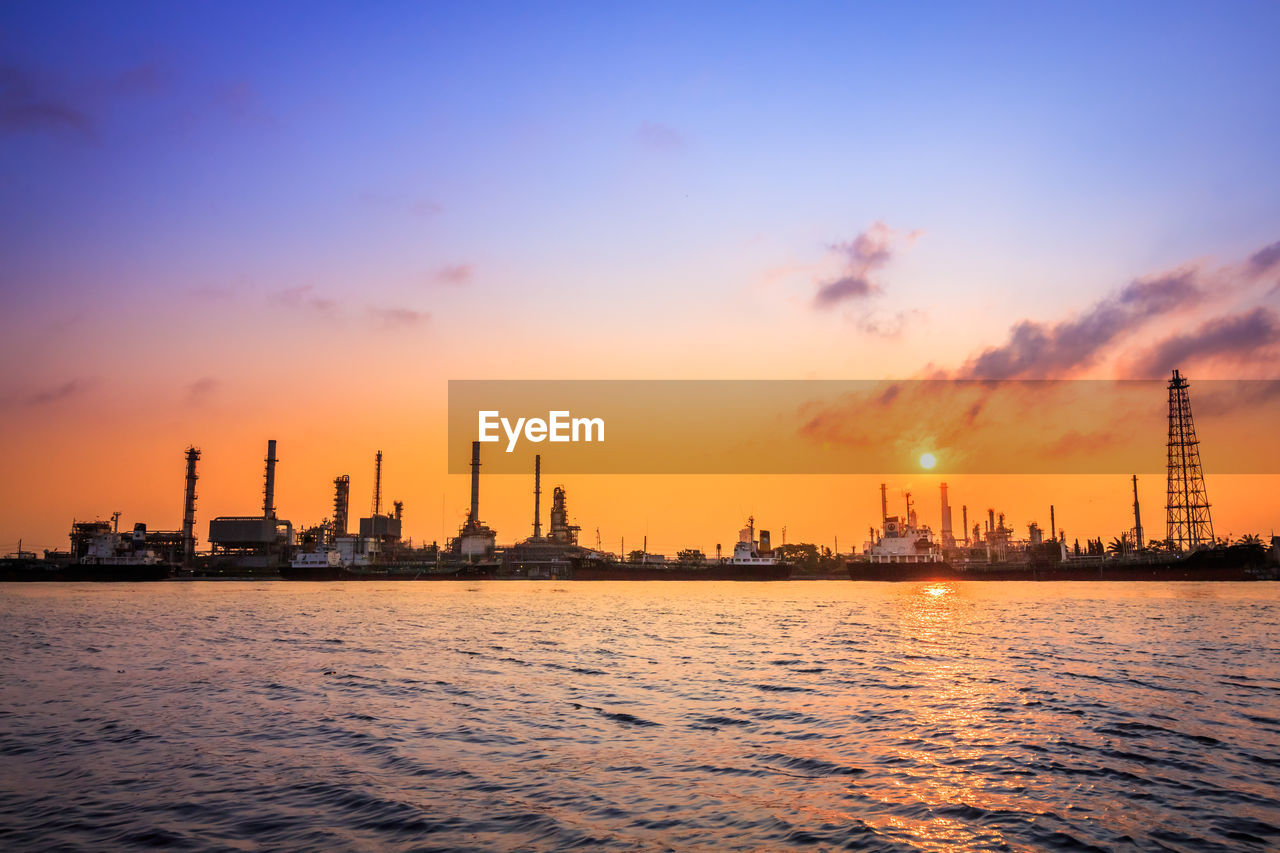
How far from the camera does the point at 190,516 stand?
180 meters

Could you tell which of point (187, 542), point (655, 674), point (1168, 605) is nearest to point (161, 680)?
point (655, 674)

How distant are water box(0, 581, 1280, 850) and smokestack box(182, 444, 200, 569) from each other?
156 meters

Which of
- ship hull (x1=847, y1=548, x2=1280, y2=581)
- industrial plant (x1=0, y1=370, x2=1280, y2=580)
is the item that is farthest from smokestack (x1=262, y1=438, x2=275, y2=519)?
ship hull (x1=847, y1=548, x2=1280, y2=581)

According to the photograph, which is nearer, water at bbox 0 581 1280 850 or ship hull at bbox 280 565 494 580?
water at bbox 0 581 1280 850

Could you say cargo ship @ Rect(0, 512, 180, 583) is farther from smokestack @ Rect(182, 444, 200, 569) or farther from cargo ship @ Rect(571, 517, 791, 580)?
cargo ship @ Rect(571, 517, 791, 580)

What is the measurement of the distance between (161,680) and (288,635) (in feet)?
61.5

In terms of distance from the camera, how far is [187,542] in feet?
592

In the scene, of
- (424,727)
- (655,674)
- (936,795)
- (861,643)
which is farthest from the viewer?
(861,643)

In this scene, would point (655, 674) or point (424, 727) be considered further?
point (655, 674)

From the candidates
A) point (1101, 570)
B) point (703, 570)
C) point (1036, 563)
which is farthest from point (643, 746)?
point (703, 570)

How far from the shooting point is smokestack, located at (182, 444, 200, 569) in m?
178

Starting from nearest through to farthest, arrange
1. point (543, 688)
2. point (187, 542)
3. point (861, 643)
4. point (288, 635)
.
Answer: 1. point (543, 688)
2. point (861, 643)
3. point (288, 635)
4. point (187, 542)

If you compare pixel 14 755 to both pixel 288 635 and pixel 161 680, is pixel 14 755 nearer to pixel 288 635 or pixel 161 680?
pixel 161 680

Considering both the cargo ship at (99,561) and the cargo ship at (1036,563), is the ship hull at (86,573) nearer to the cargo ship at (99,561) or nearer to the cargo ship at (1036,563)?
the cargo ship at (99,561)
